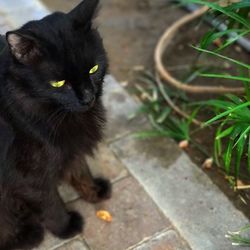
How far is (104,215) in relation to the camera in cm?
209

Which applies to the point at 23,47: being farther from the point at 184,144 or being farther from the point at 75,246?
the point at 184,144

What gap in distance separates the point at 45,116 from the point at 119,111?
997 millimetres

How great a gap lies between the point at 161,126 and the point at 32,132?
1022 mm

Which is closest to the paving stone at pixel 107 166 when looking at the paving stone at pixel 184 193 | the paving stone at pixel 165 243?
the paving stone at pixel 184 193

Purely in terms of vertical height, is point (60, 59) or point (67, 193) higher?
point (60, 59)

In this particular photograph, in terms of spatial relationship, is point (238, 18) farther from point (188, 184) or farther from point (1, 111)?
point (1, 111)

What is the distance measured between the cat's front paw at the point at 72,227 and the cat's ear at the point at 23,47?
86cm

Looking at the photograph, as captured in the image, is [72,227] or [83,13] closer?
[83,13]

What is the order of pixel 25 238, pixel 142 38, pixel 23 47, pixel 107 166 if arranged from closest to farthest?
1. pixel 23 47
2. pixel 25 238
3. pixel 107 166
4. pixel 142 38

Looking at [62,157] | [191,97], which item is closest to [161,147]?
[191,97]

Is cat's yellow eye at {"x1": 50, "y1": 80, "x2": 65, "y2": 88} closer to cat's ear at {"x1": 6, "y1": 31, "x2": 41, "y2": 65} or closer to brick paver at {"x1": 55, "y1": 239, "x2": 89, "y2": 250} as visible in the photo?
cat's ear at {"x1": 6, "y1": 31, "x2": 41, "y2": 65}

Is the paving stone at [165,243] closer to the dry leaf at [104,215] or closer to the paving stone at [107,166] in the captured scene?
the dry leaf at [104,215]

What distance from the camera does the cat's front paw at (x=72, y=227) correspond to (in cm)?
200

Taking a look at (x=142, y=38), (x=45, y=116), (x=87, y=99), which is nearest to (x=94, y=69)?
(x=87, y=99)
